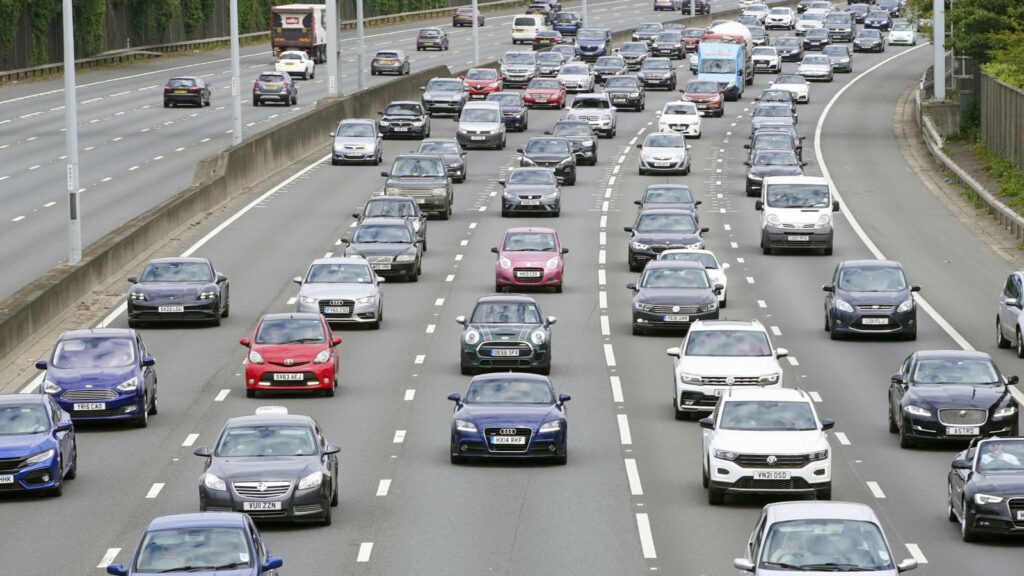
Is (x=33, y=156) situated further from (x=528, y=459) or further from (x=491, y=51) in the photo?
(x=491, y=51)

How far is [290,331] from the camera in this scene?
34.6 meters

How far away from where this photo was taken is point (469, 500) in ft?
86.8

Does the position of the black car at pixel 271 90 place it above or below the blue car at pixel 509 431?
above

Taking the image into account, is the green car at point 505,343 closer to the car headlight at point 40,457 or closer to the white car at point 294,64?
the car headlight at point 40,457

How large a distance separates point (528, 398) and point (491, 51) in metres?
92.4

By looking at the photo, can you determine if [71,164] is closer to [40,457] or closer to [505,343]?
[505,343]

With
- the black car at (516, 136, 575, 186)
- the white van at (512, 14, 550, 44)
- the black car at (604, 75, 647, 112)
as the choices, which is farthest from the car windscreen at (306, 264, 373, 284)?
the white van at (512, 14, 550, 44)

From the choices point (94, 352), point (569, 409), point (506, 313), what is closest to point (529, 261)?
point (506, 313)

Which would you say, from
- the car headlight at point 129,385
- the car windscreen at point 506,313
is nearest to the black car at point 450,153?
the car windscreen at point 506,313

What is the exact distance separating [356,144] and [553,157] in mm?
7924

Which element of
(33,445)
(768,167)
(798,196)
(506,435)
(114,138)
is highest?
(114,138)

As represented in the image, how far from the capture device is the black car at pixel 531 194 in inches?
2240

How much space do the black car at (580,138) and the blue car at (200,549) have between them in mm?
49339

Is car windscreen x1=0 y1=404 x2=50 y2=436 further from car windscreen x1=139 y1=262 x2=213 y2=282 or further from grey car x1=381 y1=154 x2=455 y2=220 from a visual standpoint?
grey car x1=381 y1=154 x2=455 y2=220
